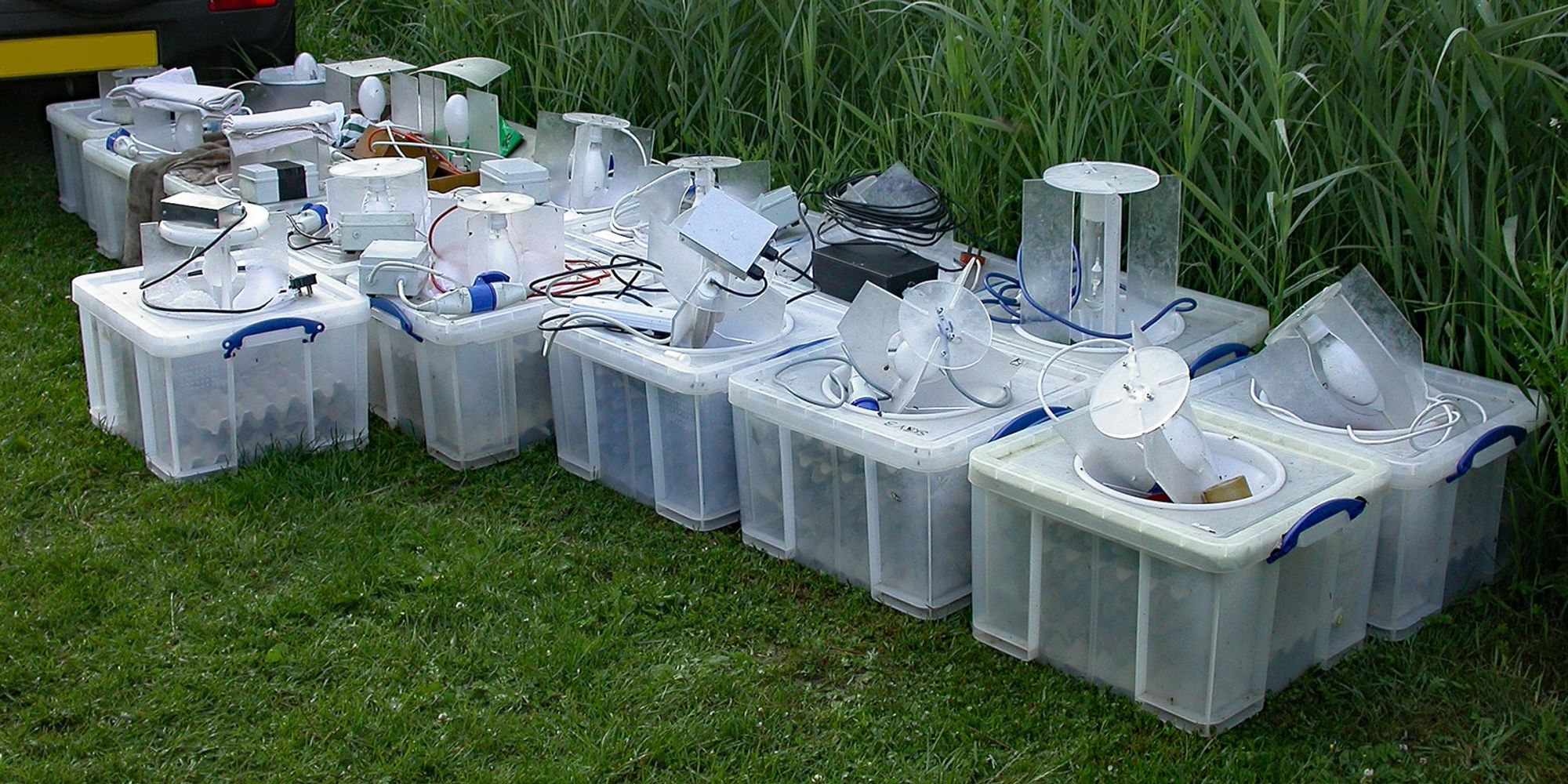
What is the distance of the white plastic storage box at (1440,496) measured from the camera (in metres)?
2.43

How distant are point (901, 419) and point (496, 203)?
1.25 metres

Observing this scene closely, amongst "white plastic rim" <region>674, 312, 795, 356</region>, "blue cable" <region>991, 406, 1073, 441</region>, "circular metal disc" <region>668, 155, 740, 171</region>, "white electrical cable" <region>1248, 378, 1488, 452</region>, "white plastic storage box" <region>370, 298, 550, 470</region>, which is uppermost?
"circular metal disc" <region>668, 155, 740, 171</region>

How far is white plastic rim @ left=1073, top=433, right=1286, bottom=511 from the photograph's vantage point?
7.41 feet

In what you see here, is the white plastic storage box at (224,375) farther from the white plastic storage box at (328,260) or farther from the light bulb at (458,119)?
the light bulb at (458,119)

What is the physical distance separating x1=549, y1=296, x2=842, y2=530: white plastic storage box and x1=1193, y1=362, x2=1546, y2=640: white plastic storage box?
2.93 ft

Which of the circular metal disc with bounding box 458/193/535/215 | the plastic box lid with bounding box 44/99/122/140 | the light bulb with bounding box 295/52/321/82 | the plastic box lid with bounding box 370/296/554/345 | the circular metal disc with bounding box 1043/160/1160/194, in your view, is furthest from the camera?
the light bulb with bounding box 295/52/321/82

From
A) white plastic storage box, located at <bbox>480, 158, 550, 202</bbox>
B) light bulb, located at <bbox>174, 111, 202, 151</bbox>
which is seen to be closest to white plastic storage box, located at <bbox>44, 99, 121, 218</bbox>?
light bulb, located at <bbox>174, 111, 202, 151</bbox>

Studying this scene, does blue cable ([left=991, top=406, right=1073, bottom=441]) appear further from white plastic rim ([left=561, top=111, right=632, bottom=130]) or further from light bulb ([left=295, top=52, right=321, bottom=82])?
light bulb ([left=295, top=52, right=321, bottom=82])

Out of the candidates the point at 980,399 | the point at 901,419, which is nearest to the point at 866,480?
the point at 901,419

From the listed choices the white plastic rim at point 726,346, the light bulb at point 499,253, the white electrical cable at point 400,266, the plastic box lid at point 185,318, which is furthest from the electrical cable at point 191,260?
the white plastic rim at point 726,346

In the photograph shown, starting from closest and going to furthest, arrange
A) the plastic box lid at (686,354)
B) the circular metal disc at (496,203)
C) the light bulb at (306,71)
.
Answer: the plastic box lid at (686,354) < the circular metal disc at (496,203) < the light bulb at (306,71)

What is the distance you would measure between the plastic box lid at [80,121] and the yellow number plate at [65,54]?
11 centimetres

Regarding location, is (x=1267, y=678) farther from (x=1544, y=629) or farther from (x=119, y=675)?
(x=119, y=675)

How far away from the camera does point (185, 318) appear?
308 cm
